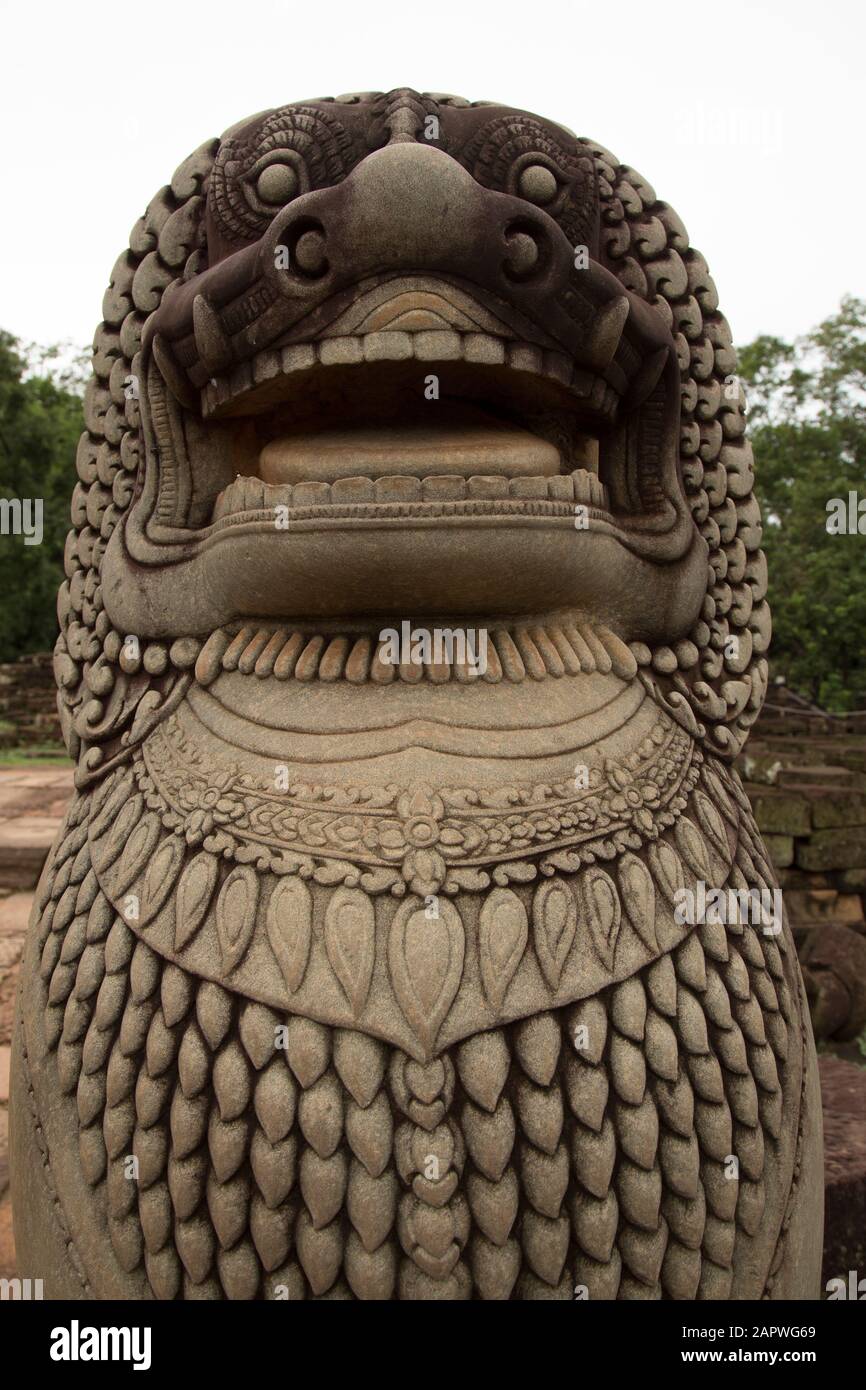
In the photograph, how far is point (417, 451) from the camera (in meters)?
1.35

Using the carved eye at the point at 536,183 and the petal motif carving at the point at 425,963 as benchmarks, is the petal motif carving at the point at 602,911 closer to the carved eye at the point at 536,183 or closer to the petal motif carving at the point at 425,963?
the petal motif carving at the point at 425,963

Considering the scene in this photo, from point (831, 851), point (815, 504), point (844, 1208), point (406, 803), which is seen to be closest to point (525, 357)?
point (406, 803)

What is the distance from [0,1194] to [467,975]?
1686 millimetres

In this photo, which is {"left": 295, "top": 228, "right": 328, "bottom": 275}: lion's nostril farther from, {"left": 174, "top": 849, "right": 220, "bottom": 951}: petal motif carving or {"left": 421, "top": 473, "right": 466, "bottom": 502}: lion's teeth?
{"left": 174, "top": 849, "right": 220, "bottom": 951}: petal motif carving

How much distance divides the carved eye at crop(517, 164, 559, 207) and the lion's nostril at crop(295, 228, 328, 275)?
1.09 feet

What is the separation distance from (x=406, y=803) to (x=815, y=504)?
15404mm

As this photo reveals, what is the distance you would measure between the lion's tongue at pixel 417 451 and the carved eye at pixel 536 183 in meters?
0.32

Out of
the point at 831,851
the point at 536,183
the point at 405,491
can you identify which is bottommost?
the point at 831,851

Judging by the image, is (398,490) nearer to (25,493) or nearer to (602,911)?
(602,911)

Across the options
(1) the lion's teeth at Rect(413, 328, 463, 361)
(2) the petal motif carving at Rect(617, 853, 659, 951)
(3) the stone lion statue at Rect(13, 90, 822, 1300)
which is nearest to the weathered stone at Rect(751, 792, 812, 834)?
(3) the stone lion statue at Rect(13, 90, 822, 1300)

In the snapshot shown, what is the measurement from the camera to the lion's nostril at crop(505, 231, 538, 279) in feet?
4.16

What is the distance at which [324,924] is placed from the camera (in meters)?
1.17

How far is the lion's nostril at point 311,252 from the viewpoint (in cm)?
126

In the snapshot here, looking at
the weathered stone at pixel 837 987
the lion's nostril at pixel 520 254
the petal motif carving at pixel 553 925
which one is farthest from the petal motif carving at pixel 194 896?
the weathered stone at pixel 837 987
